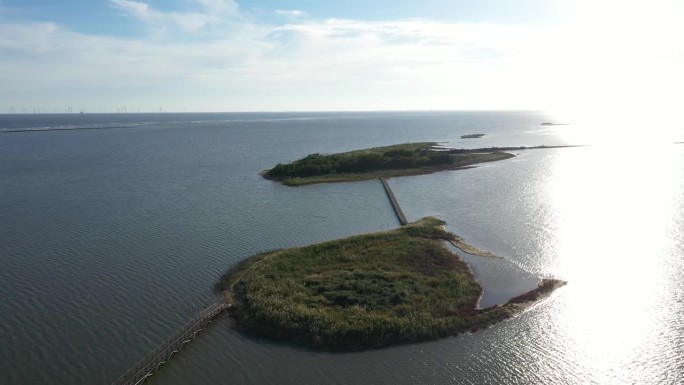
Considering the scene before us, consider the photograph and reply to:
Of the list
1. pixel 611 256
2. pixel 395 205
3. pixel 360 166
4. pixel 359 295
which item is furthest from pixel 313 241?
pixel 360 166

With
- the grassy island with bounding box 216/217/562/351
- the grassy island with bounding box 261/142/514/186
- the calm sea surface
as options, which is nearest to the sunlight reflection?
the calm sea surface

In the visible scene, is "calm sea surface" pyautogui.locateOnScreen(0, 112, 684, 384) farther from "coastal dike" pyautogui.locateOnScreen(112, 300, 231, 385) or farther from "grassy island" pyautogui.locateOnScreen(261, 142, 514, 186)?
"grassy island" pyautogui.locateOnScreen(261, 142, 514, 186)

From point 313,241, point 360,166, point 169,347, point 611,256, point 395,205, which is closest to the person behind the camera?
point 169,347

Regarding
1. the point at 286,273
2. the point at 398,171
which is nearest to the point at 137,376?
the point at 286,273

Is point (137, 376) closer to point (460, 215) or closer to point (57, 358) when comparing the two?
point (57, 358)

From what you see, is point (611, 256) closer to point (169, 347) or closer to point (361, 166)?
Result: point (169, 347)

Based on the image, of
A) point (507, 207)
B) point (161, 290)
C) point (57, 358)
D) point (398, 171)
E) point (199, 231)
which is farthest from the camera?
point (398, 171)
